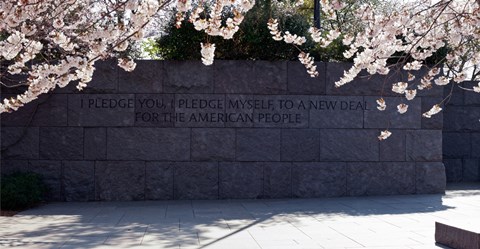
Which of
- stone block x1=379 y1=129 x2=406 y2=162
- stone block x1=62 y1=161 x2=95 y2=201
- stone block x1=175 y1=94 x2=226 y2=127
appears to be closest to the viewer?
stone block x1=62 y1=161 x2=95 y2=201

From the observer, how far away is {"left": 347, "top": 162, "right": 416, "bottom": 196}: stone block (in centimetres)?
1212

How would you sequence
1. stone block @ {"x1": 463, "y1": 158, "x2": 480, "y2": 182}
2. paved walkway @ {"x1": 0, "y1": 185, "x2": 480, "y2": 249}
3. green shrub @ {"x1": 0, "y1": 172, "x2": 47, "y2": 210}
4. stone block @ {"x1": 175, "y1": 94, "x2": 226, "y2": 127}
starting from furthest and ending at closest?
stone block @ {"x1": 463, "y1": 158, "x2": 480, "y2": 182}
stone block @ {"x1": 175, "y1": 94, "x2": 226, "y2": 127}
green shrub @ {"x1": 0, "y1": 172, "x2": 47, "y2": 210}
paved walkway @ {"x1": 0, "y1": 185, "x2": 480, "y2": 249}

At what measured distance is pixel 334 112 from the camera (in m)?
12.2

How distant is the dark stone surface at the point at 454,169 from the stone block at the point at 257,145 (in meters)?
5.31

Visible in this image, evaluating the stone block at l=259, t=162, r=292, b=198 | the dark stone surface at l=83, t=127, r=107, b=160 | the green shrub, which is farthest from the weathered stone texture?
the green shrub

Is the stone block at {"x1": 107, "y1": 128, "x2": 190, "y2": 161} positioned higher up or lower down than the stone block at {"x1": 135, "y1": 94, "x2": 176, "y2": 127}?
lower down

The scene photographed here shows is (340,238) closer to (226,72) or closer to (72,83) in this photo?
→ (226,72)

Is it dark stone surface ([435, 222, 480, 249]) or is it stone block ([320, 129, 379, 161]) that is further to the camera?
stone block ([320, 129, 379, 161])

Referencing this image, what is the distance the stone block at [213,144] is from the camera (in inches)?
467

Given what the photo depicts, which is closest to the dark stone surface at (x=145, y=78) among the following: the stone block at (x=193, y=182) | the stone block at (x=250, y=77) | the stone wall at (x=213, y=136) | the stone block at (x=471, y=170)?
the stone wall at (x=213, y=136)

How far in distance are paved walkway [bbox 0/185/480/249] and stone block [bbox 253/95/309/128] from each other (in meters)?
1.52

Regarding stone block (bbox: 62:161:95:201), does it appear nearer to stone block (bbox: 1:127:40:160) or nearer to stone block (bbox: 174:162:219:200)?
stone block (bbox: 1:127:40:160)

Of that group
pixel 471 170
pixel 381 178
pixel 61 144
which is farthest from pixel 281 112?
pixel 471 170

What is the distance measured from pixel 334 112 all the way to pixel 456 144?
4644 mm
